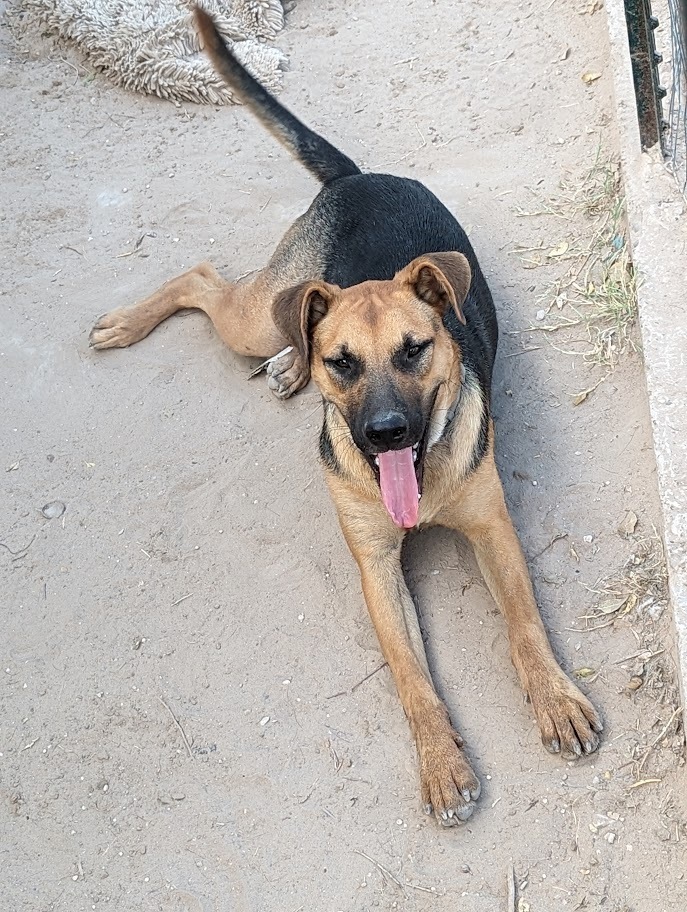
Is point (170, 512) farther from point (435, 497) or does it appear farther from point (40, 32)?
point (40, 32)

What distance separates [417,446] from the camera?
376 cm

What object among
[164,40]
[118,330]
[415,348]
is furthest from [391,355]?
[164,40]

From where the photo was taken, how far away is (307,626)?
4.12 meters

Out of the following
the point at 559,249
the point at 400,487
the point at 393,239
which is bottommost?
the point at 559,249

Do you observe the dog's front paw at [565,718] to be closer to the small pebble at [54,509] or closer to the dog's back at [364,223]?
the dog's back at [364,223]

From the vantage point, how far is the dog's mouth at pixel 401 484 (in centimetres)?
373

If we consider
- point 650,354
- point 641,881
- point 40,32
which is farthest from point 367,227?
point 40,32

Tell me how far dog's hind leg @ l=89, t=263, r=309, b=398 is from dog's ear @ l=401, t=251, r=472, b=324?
125cm


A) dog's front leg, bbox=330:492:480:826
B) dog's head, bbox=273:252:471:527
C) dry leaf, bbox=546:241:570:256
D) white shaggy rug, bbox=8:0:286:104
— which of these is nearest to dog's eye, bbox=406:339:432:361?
dog's head, bbox=273:252:471:527

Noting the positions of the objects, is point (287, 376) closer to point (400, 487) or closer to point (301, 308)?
point (301, 308)

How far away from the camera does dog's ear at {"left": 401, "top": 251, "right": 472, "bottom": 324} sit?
3.76m

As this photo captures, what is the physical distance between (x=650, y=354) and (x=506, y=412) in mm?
794

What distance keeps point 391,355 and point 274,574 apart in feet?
4.01

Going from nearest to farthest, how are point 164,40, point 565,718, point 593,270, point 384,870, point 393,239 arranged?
point 384,870 < point 565,718 < point 393,239 < point 593,270 < point 164,40
